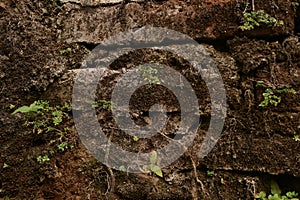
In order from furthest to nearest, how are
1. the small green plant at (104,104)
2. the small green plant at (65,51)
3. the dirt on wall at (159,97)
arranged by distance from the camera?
1. the small green plant at (65,51)
2. the small green plant at (104,104)
3. the dirt on wall at (159,97)

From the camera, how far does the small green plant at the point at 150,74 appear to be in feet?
10.1

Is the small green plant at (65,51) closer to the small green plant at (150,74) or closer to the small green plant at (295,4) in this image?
the small green plant at (150,74)

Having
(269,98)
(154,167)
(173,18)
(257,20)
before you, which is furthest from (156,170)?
(257,20)

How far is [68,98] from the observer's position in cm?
309

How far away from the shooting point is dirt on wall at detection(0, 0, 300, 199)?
2.90m

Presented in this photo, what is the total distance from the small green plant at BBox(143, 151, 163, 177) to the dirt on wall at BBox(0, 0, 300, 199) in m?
0.05

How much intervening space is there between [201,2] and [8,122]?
194 centimetres

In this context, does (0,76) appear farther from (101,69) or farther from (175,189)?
(175,189)

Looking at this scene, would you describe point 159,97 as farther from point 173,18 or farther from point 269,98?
point 269,98

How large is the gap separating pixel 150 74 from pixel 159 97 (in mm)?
216

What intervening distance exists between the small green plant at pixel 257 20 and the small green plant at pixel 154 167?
1.32m

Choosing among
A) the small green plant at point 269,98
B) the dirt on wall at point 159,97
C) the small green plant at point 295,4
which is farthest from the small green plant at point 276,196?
the small green plant at point 295,4

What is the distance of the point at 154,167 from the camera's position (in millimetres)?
2934

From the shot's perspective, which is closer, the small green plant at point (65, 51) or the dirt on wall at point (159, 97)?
the dirt on wall at point (159, 97)
